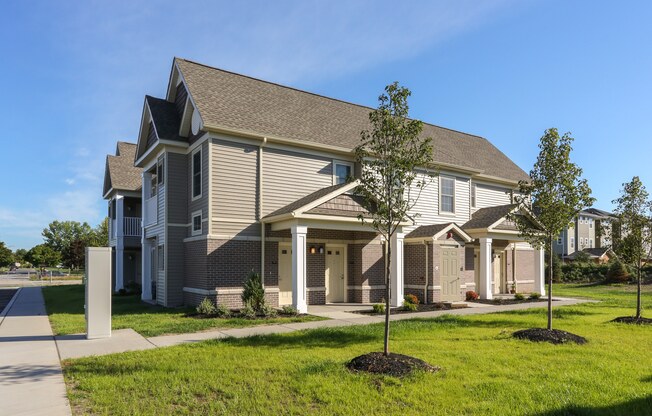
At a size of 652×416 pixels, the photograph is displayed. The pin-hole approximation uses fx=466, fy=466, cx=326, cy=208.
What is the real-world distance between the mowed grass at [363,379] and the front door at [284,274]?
264 inches

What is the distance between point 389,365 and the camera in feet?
24.4

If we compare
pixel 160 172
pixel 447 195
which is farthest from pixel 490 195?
pixel 160 172

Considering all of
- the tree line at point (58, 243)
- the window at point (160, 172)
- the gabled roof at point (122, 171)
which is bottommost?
the tree line at point (58, 243)

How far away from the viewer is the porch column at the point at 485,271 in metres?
20.7

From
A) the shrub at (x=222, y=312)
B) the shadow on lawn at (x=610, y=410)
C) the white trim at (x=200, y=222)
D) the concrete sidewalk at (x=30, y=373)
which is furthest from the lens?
the white trim at (x=200, y=222)

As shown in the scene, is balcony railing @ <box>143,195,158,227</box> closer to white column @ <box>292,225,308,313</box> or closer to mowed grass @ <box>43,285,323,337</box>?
mowed grass @ <box>43,285,323,337</box>

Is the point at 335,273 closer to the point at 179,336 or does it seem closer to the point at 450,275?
the point at 450,275

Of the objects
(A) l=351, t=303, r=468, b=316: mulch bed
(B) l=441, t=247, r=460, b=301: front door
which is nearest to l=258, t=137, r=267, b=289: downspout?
(A) l=351, t=303, r=468, b=316: mulch bed

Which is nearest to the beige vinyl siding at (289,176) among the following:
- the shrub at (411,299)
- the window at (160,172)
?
the window at (160,172)

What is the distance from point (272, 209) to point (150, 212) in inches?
262

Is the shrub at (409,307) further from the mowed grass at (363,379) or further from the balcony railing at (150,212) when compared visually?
the balcony railing at (150,212)

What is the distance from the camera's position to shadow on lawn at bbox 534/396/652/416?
5562mm

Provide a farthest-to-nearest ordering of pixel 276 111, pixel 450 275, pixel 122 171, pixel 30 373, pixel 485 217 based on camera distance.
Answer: pixel 122 171 < pixel 485 217 < pixel 450 275 < pixel 276 111 < pixel 30 373

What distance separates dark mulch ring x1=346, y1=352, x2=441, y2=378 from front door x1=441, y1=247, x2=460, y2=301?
11.7 meters
